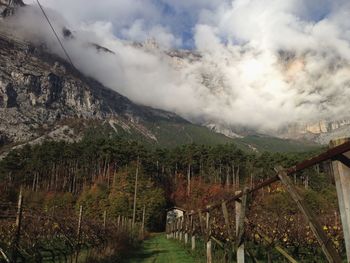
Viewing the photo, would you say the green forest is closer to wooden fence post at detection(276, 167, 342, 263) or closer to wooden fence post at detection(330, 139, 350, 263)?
wooden fence post at detection(276, 167, 342, 263)

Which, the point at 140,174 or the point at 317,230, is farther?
the point at 140,174

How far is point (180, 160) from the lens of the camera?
98500 millimetres

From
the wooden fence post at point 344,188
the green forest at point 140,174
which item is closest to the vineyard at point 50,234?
the wooden fence post at point 344,188

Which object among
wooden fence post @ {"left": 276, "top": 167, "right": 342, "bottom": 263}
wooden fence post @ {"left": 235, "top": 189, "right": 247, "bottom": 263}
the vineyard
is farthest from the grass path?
wooden fence post @ {"left": 276, "top": 167, "right": 342, "bottom": 263}

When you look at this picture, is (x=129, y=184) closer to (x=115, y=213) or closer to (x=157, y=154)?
(x=115, y=213)

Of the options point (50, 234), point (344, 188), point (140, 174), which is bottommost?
point (50, 234)

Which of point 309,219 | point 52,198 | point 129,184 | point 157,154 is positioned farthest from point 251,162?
point 309,219

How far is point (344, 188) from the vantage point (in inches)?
134

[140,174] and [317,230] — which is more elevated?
[140,174]

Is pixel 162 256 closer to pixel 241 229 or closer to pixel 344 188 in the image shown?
pixel 241 229

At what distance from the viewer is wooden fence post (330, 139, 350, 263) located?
10.9ft

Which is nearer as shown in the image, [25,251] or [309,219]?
[309,219]

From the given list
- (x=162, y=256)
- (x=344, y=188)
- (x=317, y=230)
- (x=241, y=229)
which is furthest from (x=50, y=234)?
(x=344, y=188)

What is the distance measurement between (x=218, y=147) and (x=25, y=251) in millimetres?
91529
